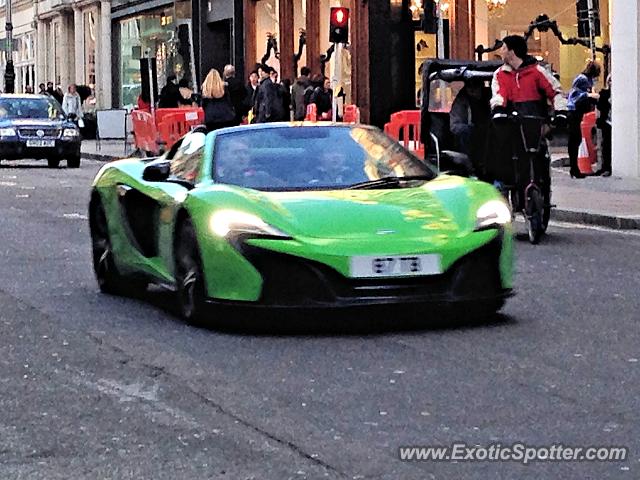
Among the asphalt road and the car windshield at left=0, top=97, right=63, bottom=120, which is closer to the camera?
the asphalt road

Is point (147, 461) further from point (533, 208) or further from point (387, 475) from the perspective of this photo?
point (533, 208)

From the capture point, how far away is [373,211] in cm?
998

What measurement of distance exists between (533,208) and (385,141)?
5170mm

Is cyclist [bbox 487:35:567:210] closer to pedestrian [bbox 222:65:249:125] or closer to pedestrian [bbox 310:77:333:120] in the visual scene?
pedestrian [bbox 222:65:249:125]

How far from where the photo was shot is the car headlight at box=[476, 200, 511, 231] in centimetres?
1003

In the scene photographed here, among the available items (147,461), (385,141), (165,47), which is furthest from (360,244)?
(165,47)

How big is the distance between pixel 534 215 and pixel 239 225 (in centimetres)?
681

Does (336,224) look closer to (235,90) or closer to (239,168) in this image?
(239,168)

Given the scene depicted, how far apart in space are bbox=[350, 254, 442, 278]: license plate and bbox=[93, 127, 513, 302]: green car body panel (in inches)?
1.3

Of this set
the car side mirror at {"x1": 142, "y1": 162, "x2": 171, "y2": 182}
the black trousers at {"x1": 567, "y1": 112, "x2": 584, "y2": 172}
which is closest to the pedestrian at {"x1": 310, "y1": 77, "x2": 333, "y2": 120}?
the black trousers at {"x1": 567, "y1": 112, "x2": 584, "y2": 172}

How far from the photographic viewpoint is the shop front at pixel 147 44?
51.3 m

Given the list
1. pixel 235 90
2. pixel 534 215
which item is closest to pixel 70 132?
pixel 235 90

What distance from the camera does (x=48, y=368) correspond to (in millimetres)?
8758

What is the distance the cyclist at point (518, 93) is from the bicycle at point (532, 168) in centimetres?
2
